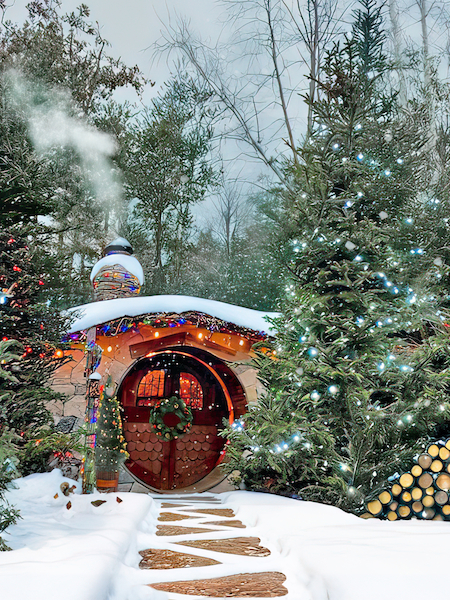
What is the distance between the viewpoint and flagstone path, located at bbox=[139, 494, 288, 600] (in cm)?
243

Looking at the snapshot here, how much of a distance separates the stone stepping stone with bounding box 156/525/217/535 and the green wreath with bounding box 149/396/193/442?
4.34m

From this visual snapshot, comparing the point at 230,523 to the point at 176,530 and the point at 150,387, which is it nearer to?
the point at 176,530

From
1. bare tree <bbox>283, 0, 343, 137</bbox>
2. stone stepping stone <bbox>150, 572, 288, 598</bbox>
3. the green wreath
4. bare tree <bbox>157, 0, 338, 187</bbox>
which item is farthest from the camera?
bare tree <bbox>157, 0, 338, 187</bbox>

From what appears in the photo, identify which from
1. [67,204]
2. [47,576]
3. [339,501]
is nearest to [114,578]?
[47,576]

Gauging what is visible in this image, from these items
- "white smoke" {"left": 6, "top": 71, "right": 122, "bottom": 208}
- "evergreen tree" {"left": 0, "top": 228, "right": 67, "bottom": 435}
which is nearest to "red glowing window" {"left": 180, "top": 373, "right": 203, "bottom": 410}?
"evergreen tree" {"left": 0, "top": 228, "right": 67, "bottom": 435}

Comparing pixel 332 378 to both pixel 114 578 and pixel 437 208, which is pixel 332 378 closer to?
pixel 114 578

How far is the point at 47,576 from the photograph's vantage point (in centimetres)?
192

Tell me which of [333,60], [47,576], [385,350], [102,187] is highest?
[102,187]

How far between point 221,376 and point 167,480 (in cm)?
232

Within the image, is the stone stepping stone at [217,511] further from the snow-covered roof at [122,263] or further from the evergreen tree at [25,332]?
the snow-covered roof at [122,263]

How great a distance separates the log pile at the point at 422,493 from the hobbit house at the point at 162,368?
10.1 feet

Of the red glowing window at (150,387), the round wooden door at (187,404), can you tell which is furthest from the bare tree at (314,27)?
the red glowing window at (150,387)

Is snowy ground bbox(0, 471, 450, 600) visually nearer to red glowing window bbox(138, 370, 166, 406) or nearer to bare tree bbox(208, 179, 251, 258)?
red glowing window bbox(138, 370, 166, 406)

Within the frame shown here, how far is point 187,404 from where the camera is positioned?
896cm
